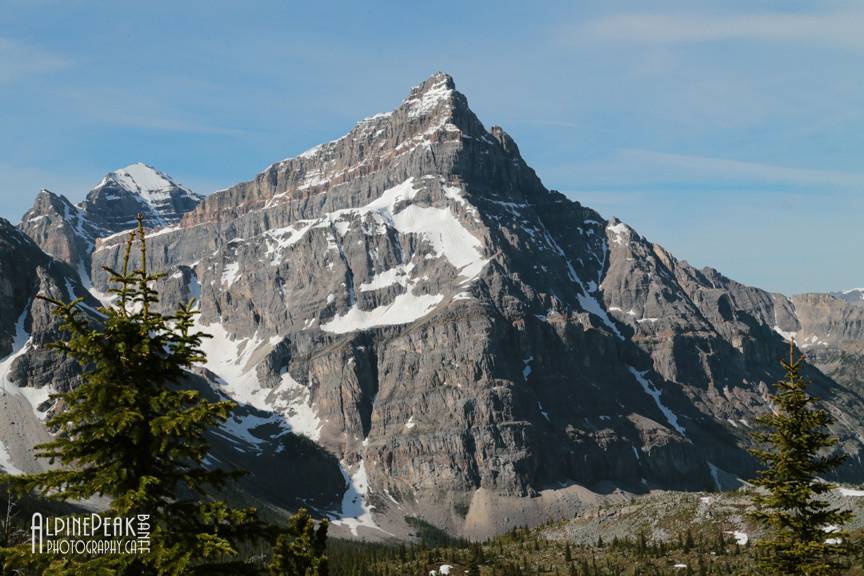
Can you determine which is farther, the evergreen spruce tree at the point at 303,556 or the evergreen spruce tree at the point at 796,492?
the evergreen spruce tree at the point at 303,556

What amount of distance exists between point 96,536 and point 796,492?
Result: 1260 inches

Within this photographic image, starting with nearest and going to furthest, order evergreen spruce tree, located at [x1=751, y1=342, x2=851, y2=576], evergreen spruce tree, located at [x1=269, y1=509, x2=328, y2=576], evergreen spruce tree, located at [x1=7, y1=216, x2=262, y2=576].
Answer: evergreen spruce tree, located at [x1=7, y1=216, x2=262, y2=576] → evergreen spruce tree, located at [x1=751, y1=342, x2=851, y2=576] → evergreen spruce tree, located at [x1=269, y1=509, x2=328, y2=576]

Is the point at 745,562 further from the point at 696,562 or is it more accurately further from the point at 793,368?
the point at 793,368

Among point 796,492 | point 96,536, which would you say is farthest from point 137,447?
point 796,492

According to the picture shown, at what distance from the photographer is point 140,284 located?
101 feet

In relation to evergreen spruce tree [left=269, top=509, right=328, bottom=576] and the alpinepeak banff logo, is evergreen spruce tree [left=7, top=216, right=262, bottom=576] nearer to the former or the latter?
the alpinepeak banff logo

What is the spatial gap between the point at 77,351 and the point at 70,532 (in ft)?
18.0

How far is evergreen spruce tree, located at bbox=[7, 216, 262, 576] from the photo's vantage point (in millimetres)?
28250

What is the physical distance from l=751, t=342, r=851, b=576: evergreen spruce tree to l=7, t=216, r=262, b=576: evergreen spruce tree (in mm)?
27856

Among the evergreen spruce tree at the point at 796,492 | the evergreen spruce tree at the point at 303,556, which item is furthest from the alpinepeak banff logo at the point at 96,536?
the evergreen spruce tree at the point at 796,492

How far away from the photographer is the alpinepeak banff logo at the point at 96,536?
28.6 m

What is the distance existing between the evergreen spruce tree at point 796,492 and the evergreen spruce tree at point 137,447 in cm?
2786

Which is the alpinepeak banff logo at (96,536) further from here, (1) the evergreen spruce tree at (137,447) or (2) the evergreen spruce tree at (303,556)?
(2) the evergreen spruce tree at (303,556)

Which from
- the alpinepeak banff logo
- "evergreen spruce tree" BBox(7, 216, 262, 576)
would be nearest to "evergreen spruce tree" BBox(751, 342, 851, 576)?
"evergreen spruce tree" BBox(7, 216, 262, 576)
